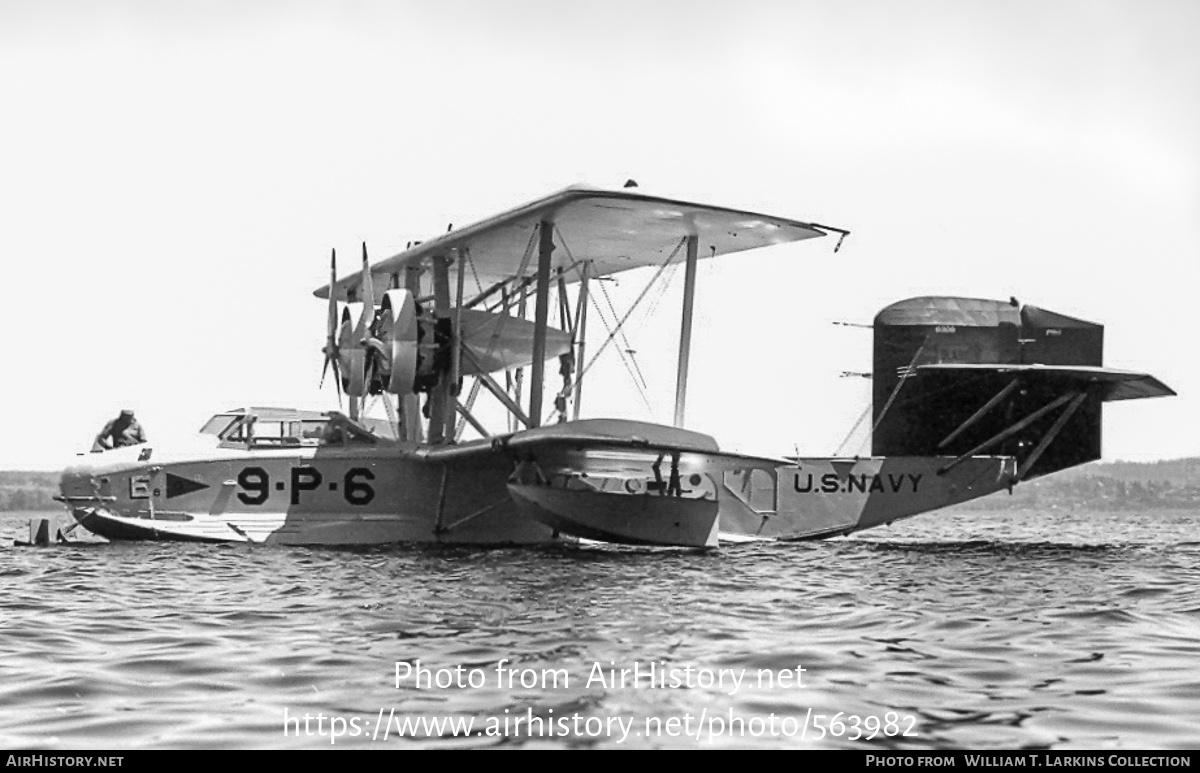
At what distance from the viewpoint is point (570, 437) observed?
19922mm

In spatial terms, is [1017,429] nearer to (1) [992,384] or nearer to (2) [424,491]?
(1) [992,384]

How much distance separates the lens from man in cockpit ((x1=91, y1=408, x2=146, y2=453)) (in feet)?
80.6

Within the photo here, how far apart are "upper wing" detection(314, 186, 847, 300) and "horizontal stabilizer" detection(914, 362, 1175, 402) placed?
15.7 feet

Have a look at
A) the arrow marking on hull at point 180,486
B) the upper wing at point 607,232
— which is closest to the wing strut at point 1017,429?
the upper wing at point 607,232

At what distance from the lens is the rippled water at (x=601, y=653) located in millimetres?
7254

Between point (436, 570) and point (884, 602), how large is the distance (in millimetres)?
6280

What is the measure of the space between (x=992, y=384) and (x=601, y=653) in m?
17.7

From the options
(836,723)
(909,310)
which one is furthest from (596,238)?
(836,723)

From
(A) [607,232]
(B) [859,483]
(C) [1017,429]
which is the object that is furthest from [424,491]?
(C) [1017,429]

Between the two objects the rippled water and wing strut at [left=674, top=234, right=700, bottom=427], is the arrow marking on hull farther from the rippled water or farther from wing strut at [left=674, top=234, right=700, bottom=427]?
wing strut at [left=674, top=234, right=700, bottom=427]

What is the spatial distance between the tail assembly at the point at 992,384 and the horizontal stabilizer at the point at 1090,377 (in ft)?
0.07

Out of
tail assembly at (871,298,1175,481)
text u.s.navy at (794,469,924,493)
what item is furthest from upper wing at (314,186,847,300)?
text u.s.navy at (794,469,924,493)

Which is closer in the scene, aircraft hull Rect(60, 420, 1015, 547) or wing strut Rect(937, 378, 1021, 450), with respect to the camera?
aircraft hull Rect(60, 420, 1015, 547)

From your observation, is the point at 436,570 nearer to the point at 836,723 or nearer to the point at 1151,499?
the point at 836,723
